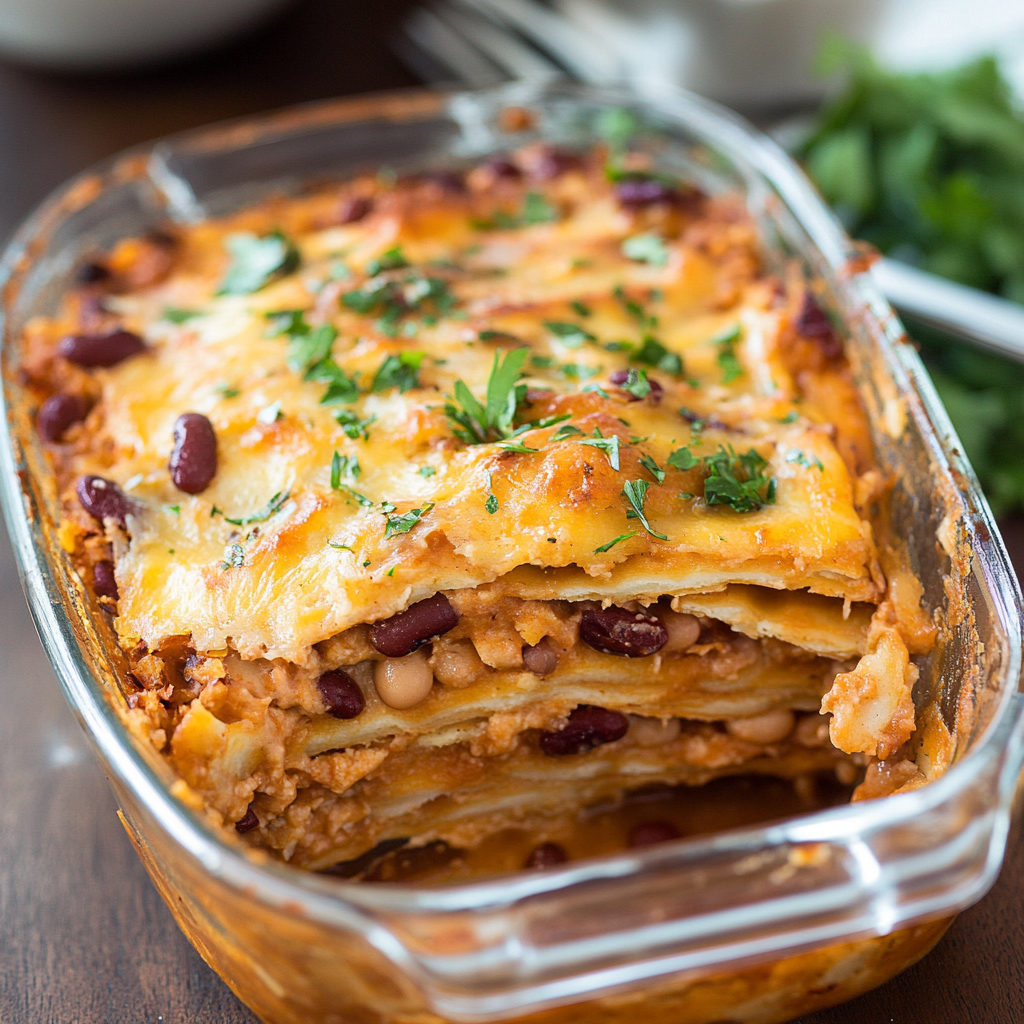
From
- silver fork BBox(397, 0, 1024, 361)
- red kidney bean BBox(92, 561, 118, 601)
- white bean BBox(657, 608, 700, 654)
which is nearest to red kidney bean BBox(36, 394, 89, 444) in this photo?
red kidney bean BBox(92, 561, 118, 601)

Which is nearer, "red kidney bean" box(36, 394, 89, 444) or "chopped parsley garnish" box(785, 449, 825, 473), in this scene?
"chopped parsley garnish" box(785, 449, 825, 473)

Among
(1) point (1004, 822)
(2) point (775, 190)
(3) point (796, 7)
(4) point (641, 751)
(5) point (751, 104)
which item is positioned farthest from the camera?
(5) point (751, 104)

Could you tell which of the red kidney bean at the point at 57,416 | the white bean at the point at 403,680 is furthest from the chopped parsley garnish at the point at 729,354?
the red kidney bean at the point at 57,416

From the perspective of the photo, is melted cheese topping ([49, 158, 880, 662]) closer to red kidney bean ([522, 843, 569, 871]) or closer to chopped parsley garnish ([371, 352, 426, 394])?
chopped parsley garnish ([371, 352, 426, 394])

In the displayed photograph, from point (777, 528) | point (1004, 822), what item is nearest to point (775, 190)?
point (777, 528)

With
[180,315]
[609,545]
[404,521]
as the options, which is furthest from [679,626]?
[180,315]

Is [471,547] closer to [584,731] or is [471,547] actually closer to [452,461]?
[452,461]

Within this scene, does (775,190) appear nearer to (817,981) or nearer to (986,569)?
(986,569)

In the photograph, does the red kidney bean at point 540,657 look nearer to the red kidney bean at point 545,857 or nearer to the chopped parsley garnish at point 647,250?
the red kidney bean at point 545,857
